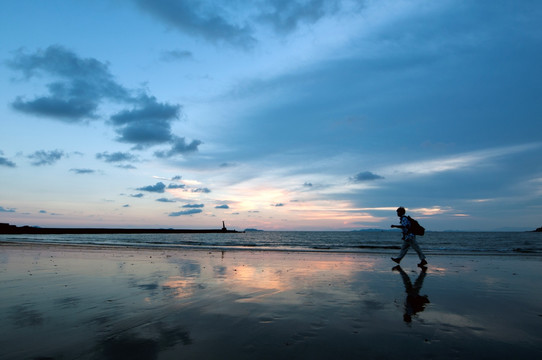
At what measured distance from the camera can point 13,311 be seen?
6.66m

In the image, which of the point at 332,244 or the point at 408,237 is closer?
the point at 408,237

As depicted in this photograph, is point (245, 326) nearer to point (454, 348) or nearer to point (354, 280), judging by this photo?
point (454, 348)

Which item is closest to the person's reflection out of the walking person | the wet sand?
the wet sand

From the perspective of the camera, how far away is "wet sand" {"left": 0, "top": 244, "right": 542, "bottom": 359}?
461cm

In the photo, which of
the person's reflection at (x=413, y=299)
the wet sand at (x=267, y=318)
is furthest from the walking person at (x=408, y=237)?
the wet sand at (x=267, y=318)

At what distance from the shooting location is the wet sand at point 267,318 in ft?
15.1

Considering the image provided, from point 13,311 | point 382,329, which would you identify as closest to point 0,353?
point 13,311

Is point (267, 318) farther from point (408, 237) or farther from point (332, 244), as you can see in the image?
point (332, 244)

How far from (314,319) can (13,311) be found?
21.1 ft

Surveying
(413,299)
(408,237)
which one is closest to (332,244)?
(408,237)

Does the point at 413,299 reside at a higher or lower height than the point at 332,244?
higher

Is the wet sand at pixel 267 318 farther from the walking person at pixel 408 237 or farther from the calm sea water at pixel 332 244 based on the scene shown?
the calm sea water at pixel 332 244

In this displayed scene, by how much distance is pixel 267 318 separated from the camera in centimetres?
632

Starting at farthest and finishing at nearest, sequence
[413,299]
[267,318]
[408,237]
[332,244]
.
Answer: [332,244], [408,237], [413,299], [267,318]
